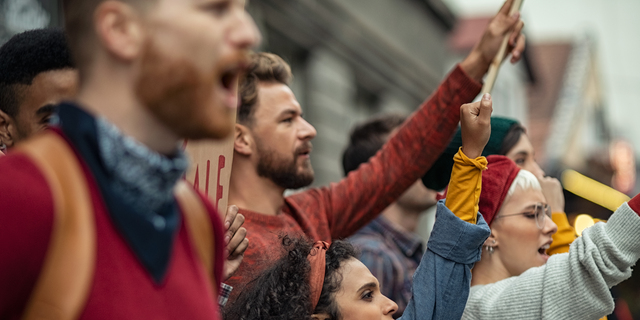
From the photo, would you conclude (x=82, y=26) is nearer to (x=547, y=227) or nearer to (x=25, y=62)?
(x=25, y=62)

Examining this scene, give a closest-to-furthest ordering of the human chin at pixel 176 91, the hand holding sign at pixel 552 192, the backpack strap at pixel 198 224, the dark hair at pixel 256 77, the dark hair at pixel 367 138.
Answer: the human chin at pixel 176 91, the backpack strap at pixel 198 224, the dark hair at pixel 256 77, the hand holding sign at pixel 552 192, the dark hair at pixel 367 138

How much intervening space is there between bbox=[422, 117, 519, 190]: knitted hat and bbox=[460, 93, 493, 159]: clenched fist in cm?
95

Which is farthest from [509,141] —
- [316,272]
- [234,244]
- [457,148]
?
[234,244]

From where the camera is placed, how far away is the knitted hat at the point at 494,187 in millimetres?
2875

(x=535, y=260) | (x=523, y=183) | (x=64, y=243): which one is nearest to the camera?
(x=64, y=243)

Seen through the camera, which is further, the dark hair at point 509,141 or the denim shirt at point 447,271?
the dark hair at point 509,141

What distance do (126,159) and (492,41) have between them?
228cm

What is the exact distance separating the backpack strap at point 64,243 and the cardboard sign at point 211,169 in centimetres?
122

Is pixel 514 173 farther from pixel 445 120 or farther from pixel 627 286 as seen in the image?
pixel 627 286

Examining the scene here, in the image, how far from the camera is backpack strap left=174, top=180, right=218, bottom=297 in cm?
134

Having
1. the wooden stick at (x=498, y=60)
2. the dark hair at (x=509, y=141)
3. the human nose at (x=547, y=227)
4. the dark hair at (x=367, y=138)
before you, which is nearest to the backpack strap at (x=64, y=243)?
the wooden stick at (x=498, y=60)

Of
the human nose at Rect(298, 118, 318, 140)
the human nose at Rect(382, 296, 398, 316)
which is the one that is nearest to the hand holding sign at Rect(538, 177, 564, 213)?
the human nose at Rect(298, 118, 318, 140)

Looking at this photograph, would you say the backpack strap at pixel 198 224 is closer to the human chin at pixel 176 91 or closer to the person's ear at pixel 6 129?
the human chin at pixel 176 91

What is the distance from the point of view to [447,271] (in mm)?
2328
